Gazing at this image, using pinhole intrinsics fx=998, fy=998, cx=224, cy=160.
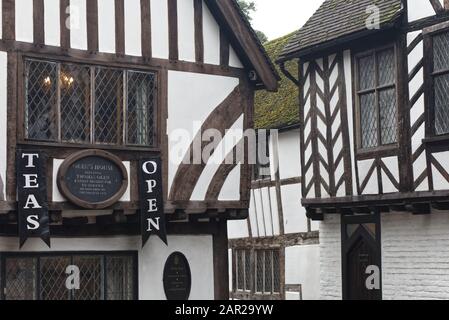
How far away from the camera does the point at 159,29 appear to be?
1380cm

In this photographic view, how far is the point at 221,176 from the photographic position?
14.1m

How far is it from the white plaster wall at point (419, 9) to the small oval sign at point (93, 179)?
18.0 feet

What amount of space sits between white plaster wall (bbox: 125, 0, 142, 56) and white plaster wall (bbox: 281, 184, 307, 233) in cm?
795

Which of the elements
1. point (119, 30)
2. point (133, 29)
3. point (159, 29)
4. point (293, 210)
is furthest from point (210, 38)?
point (293, 210)

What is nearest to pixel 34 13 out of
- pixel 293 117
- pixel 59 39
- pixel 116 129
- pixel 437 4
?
pixel 59 39

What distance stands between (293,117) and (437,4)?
610 cm

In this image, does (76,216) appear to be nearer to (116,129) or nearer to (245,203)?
(116,129)

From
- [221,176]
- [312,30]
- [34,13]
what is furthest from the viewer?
[312,30]

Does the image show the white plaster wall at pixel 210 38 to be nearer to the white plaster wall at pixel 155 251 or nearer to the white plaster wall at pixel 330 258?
the white plaster wall at pixel 155 251

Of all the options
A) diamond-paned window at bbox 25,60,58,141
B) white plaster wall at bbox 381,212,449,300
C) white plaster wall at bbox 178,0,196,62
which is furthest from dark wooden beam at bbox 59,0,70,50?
white plaster wall at bbox 381,212,449,300

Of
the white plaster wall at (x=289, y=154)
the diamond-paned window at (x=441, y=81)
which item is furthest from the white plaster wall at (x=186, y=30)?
the white plaster wall at (x=289, y=154)

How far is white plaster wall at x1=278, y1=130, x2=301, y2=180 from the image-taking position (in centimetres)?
2069

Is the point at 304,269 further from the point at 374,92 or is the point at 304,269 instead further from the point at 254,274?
the point at 374,92

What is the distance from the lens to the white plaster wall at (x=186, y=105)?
13.7 m
